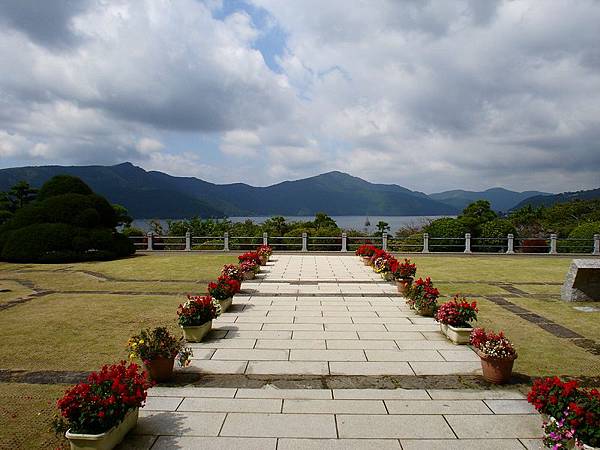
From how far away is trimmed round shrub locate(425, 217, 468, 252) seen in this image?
23016mm

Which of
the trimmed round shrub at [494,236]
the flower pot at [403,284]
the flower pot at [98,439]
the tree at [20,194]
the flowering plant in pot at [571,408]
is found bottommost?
the flower pot at [98,439]

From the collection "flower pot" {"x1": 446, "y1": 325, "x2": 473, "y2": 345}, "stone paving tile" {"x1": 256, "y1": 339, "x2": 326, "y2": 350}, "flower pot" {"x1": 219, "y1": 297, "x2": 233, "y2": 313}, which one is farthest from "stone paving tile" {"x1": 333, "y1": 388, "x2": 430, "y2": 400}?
"flower pot" {"x1": 219, "y1": 297, "x2": 233, "y2": 313}

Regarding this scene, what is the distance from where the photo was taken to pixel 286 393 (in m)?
4.87

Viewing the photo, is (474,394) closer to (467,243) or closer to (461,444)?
(461,444)

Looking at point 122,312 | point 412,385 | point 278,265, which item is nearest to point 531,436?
point 412,385

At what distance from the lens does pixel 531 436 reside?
3.95 metres

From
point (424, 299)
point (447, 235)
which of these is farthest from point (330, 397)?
point (447, 235)

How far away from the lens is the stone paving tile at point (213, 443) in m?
3.72

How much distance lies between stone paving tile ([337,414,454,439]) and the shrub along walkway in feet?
0.03

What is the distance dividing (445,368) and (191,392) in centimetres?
349

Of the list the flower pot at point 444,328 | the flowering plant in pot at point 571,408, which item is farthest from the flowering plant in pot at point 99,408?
the flower pot at point 444,328

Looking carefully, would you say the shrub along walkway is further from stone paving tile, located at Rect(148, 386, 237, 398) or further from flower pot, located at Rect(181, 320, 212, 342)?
flower pot, located at Rect(181, 320, 212, 342)

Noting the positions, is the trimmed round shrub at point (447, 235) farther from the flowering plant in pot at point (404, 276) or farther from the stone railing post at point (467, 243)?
the flowering plant in pot at point (404, 276)

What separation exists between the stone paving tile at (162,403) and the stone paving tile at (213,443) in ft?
2.11
